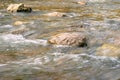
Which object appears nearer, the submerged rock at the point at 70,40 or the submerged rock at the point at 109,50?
the submerged rock at the point at 109,50

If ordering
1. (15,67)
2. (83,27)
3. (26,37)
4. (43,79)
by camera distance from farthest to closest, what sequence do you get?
(83,27)
(26,37)
(15,67)
(43,79)

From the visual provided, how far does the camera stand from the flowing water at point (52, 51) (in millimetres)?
6312

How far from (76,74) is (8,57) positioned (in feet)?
6.66

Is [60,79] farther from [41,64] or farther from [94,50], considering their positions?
[94,50]

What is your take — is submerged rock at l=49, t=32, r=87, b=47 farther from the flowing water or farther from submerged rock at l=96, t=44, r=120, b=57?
submerged rock at l=96, t=44, r=120, b=57

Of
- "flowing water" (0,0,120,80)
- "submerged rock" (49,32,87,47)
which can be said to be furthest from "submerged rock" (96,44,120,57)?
"submerged rock" (49,32,87,47)

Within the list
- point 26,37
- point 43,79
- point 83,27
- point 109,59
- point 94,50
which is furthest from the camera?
point 83,27

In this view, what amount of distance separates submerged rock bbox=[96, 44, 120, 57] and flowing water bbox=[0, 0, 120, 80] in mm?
189

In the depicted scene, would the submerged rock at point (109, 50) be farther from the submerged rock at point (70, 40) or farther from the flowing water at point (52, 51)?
the submerged rock at point (70, 40)

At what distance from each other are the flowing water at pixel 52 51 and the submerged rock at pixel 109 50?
19cm

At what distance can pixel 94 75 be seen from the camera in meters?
6.25

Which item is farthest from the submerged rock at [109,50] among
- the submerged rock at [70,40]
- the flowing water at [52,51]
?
the submerged rock at [70,40]

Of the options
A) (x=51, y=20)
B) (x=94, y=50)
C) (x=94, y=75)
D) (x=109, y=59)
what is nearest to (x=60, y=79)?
(x=94, y=75)

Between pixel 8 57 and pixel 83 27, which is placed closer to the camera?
pixel 8 57
